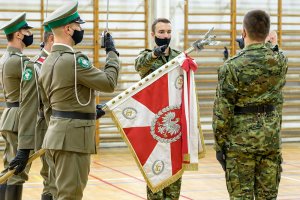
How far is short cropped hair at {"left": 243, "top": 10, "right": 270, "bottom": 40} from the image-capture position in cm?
400

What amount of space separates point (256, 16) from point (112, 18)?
7019 millimetres

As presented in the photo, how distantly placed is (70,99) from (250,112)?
1092 millimetres

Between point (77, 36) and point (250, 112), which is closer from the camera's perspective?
point (250, 112)

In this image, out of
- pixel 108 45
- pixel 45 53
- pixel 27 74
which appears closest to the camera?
pixel 108 45

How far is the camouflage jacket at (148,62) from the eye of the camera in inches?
197

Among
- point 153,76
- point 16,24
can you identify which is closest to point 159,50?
point 153,76

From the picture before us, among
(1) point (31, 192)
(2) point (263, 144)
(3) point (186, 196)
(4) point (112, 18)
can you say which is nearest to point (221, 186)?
(3) point (186, 196)

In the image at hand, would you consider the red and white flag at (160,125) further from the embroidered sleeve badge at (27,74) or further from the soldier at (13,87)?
the soldier at (13,87)

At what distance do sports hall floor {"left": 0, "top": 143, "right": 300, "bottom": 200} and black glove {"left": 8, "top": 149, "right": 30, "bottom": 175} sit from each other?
1.64 metres

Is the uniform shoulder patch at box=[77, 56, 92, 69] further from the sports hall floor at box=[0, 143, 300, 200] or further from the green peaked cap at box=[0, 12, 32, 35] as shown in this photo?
the sports hall floor at box=[0, 143, 300, 200]

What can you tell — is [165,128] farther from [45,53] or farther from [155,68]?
[45,53]

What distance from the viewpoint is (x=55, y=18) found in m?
4.34

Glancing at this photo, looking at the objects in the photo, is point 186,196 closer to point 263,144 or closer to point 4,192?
point 4,192

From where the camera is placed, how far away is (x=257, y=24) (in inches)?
158
